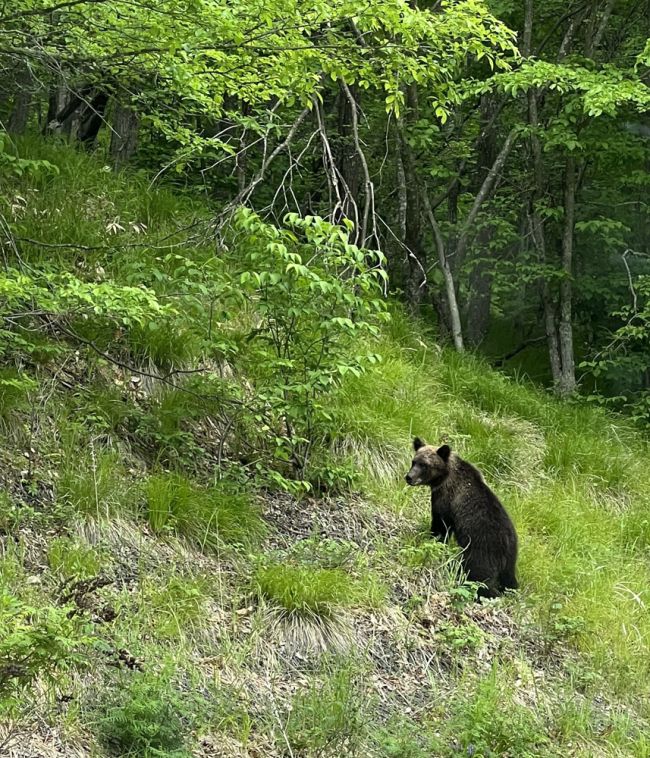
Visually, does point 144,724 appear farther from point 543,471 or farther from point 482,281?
point 482,281

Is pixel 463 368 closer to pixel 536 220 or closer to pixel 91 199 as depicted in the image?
pixel 536 220

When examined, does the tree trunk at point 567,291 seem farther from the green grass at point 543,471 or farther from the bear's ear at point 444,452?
the bear's ear at point 444,452

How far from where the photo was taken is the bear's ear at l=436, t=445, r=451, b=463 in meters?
6.57

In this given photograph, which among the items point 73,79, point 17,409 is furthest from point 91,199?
point 17,409

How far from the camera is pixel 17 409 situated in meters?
5.92

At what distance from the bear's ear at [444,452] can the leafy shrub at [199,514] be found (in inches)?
61.7

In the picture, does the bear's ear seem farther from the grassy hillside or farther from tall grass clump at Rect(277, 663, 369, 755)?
tall grass clump at Rect(277, 663, 369, 755)

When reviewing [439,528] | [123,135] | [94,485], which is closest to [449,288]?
[123,135]

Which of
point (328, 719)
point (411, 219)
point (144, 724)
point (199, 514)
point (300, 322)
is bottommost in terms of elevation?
point (199, 514)

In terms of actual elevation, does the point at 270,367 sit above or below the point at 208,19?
below

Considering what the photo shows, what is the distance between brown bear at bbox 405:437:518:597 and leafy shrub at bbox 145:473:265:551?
1437 millimetres

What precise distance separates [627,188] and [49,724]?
36.7ft

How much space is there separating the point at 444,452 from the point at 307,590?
1.82 m

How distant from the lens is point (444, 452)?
6.59 meters
